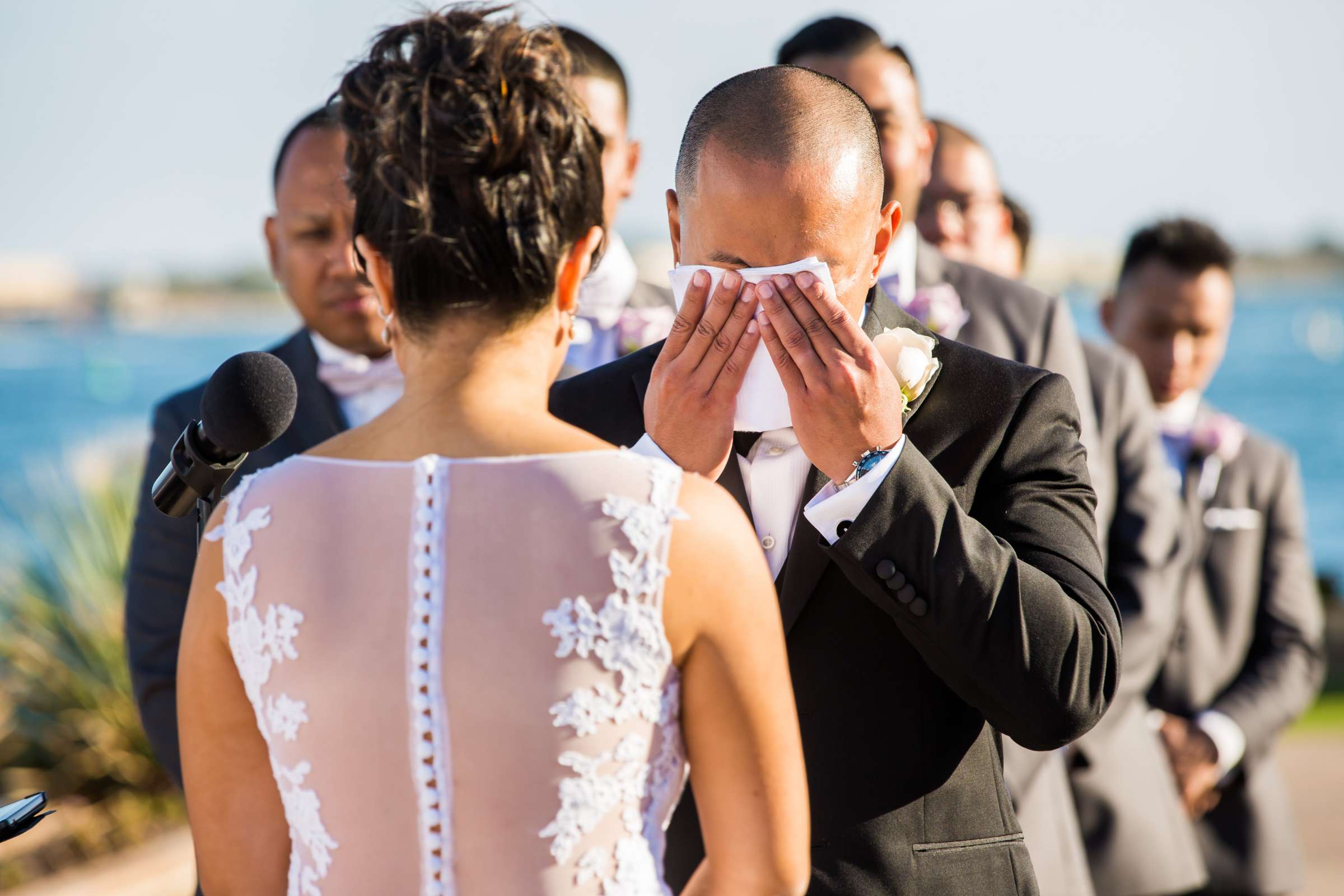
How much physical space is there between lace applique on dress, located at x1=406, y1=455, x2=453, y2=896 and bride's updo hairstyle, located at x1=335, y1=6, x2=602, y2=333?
0.93 feet

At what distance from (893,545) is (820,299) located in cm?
46

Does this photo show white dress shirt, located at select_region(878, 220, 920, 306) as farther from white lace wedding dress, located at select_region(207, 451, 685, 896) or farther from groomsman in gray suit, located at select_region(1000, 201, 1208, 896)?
white lace wedding dress, located at select_region(207, 451, 685, 896)

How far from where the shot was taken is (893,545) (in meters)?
2.45

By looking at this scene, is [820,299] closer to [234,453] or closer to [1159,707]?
[234,453]

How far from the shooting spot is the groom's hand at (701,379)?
2566 mm

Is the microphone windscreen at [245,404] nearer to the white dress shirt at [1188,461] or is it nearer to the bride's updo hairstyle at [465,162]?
the bride's updo hairstyle at [465,162]

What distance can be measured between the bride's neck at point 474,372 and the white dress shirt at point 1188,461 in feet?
12.5

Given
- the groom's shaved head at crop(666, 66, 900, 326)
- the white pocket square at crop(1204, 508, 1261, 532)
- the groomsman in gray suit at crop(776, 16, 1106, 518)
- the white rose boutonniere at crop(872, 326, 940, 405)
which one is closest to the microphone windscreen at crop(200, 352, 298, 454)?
the groom's shaved head at crop(666, 66, 900, 326)

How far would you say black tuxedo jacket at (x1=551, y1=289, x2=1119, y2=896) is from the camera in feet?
8.02

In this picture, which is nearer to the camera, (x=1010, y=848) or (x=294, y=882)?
(x=294, y=882)

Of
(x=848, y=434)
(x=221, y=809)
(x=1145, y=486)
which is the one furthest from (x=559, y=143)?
(x=1145, y=486)

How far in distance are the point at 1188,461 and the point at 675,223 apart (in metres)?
3.23

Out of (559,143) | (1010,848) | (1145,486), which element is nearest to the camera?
(559,143)

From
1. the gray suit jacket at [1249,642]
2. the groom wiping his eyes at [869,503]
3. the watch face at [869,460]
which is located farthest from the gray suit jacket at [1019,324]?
the watch face at [869,460]
